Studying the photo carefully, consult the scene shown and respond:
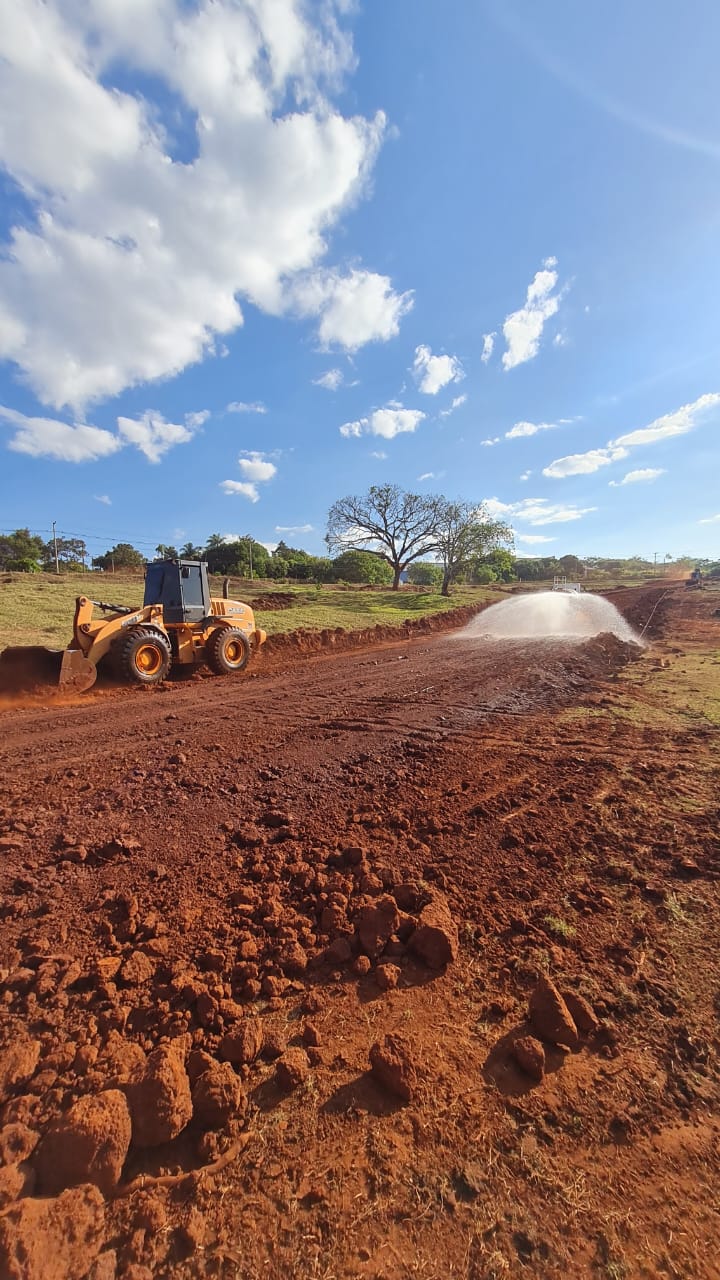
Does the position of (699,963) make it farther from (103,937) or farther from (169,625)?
(169,625)

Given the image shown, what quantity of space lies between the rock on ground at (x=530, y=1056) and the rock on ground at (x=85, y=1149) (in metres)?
1.45

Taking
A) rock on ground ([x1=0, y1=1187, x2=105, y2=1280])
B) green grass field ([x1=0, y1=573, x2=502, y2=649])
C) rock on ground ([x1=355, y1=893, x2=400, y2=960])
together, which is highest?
green grass field ([x1=0, y1=573, x2=502, y2=649])

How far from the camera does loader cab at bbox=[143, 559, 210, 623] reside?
10836 millimetres

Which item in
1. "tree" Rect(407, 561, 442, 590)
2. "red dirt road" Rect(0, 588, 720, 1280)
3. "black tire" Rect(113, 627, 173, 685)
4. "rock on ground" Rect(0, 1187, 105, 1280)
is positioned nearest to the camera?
"rock on ground" Rect(0, 1187, 105, 1280)

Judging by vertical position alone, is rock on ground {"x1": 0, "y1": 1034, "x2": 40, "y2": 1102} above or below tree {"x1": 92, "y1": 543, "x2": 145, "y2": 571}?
below

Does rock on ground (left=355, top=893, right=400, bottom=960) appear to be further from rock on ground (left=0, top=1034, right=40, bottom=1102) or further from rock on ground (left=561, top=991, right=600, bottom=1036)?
rock on ground (left=0, top=1034, right=40, bottom=1102)

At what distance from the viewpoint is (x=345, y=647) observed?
645 inches

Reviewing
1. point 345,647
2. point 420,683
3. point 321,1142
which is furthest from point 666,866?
point 345,647

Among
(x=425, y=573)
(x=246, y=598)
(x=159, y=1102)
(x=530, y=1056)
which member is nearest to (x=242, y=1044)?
(x=159, y=1102)

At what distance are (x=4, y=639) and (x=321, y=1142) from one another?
13797mm

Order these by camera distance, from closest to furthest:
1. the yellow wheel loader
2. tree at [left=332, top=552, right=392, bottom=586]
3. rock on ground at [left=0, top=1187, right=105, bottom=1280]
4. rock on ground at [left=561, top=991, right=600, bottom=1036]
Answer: rock on ground at [left=0, top=1187, right=105, bottom=1280]
rock on ground at [left=561, top=991, right=600, bottom=1036]
the yellow wheel loader
tree at [left=332, top=552, right=392, bottom=586]

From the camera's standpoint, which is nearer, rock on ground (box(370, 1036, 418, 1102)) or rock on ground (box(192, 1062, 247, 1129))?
rock on ground (box(192, 1062, 247, 1129))

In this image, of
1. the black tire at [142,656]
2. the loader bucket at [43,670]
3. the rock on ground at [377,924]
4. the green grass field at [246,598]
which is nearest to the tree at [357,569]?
the green grass field at [246,598]

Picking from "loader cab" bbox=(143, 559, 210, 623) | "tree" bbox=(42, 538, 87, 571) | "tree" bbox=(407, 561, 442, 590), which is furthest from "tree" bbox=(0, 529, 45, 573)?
"tree" bbox=(407, 561, 442, 590)
